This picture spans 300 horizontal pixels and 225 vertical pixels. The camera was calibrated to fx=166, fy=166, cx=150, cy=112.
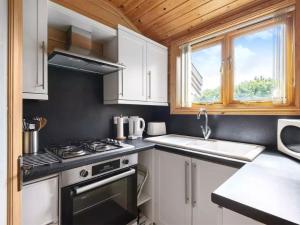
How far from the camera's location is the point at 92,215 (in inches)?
47.5

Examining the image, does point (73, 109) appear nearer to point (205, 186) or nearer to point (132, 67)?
point (132, 67)

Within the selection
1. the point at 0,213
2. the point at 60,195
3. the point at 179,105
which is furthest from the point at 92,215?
the point at 179,105

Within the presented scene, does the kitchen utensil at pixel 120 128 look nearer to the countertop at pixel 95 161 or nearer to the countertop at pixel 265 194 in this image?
the countertop at pixel 95 161

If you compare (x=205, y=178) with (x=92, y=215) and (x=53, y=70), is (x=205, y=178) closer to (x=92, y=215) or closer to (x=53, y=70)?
(x=92, y=215)

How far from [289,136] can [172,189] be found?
3.33 ft

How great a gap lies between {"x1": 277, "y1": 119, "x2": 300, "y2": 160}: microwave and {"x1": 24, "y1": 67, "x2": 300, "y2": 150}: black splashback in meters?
0.17

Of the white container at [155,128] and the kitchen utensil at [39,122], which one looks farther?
the white container at [155,128]

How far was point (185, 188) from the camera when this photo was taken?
137 centimetres

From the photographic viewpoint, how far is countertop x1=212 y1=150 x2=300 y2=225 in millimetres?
531

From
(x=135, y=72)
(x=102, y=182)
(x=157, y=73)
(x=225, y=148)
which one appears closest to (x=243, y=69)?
(x=225, y=148)

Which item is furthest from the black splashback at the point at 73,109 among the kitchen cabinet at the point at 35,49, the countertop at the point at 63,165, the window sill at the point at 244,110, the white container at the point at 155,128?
the window sill at the point at 244,110

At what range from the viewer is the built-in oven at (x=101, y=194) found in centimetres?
105

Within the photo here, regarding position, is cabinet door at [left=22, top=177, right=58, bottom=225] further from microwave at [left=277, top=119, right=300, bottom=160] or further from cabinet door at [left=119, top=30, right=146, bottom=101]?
microwave at [left=277, top=119, right=300, bottom=160]

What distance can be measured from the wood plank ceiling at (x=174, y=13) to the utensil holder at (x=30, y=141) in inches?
61.7
